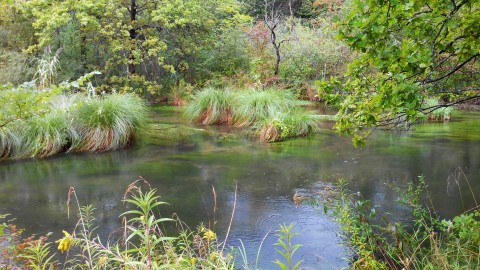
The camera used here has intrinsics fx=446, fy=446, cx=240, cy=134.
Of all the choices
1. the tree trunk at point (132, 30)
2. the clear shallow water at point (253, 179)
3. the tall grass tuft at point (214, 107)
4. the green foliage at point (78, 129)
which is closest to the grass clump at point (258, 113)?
the tall grass tuft at point (214, 107)

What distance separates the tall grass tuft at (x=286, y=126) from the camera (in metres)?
9.51

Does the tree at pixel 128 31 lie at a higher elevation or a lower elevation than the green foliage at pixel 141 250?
higher

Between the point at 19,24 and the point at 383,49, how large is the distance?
47.5ft

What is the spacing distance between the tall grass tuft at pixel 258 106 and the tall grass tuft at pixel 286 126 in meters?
0.31

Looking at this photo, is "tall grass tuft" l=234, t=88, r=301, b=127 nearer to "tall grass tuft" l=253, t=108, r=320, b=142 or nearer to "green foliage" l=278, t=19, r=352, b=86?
"tall grass tuft" l=253, t=108, r=320, b=142

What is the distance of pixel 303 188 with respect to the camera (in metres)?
5.93

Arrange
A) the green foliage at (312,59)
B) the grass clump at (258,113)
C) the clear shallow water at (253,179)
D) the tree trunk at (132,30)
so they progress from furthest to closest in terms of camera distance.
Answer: the green foliage at (312,59), the tree trunk at (132,30), the grass clump at (258,113), the clear shallow water at (253,179)

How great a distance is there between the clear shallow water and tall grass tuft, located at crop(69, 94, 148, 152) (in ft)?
1.23

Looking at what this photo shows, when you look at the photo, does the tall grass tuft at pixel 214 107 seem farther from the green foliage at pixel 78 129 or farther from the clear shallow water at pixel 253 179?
the green foliage at pixel 78 129

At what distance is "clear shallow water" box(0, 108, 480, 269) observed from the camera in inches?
185

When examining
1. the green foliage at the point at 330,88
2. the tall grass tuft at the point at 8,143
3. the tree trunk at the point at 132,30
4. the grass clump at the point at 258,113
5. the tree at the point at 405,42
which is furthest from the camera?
the tree trunk at the point at 132,30

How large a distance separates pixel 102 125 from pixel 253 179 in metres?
3.63

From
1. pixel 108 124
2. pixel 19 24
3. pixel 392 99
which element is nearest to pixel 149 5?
pixel 19 24

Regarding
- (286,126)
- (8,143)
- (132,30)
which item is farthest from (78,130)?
(132,30)
